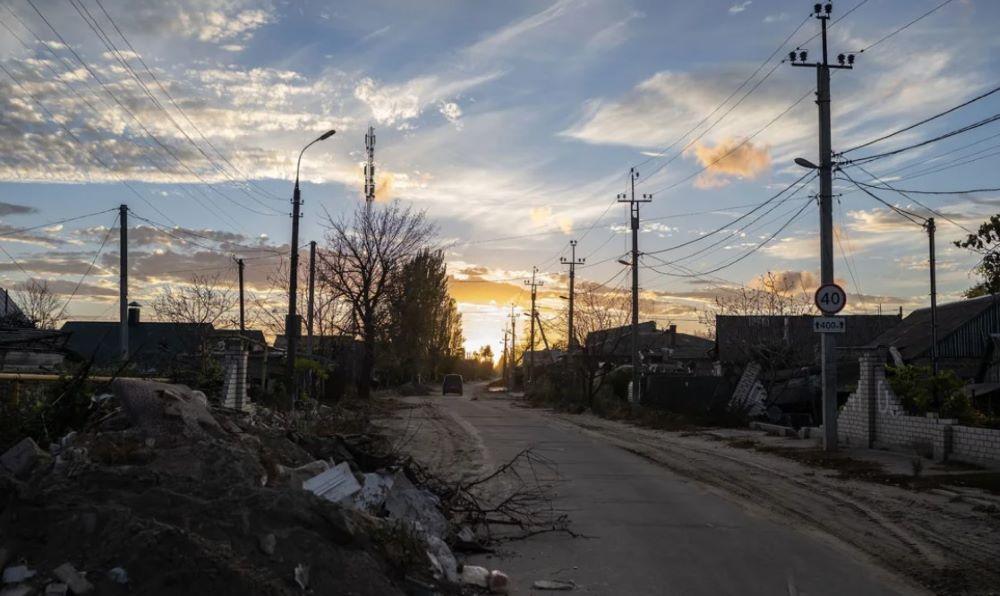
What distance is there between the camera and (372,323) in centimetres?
4731

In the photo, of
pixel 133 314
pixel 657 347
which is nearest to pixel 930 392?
pixel 133 314

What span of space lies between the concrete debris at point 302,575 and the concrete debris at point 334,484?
70.8 inches

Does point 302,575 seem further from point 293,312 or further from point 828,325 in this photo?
point 293,312

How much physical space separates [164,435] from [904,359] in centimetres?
3178

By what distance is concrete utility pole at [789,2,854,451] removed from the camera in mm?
18922

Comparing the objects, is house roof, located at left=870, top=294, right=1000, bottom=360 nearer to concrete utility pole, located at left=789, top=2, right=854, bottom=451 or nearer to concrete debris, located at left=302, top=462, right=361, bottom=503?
concrete utility pole, located at left=789, top=2, right=854, bottom=451

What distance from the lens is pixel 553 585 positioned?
7.54m

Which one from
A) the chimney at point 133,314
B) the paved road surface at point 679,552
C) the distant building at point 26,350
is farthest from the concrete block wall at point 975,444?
the chimney at point 133,314

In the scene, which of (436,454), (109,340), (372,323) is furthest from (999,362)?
(109,340)

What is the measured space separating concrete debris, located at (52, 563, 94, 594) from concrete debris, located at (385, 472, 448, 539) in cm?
347

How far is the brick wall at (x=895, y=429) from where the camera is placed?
1510 cm

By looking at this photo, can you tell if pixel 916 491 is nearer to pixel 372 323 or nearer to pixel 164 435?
pixel 164 435

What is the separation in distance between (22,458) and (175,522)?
2.00 meters

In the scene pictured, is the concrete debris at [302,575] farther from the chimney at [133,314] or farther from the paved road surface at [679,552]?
the chimney at [133,314]
